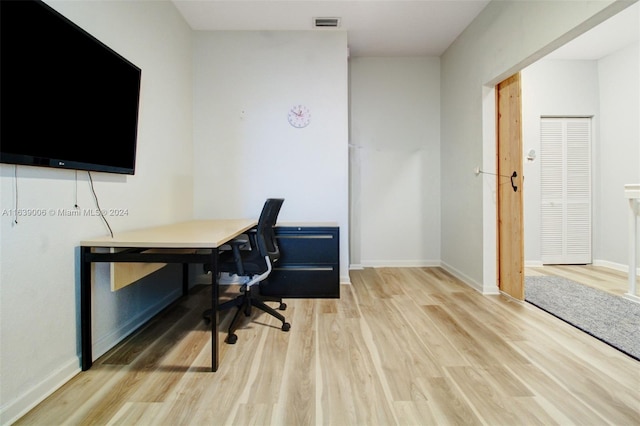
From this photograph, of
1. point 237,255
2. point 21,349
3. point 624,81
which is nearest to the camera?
point 21,349

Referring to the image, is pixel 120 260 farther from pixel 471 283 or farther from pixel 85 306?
pixel 471 283

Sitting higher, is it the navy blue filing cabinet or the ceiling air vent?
the ceiling air vent

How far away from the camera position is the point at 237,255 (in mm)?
2152

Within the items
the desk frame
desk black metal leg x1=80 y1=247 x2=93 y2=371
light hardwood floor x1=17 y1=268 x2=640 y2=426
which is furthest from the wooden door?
desk black metal leg x1=80 y1=247 x2=93 y2=371

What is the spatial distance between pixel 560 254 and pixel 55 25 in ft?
19.0

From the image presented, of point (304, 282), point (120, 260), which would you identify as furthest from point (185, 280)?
point (120, 260)

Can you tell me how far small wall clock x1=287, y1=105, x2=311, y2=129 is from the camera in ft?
11.0

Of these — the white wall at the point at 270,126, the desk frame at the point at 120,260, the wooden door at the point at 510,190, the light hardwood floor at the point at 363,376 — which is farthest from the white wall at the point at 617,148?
the desk frame at the point at 120,260

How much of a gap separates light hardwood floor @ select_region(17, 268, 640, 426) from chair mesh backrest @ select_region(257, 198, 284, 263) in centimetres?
60

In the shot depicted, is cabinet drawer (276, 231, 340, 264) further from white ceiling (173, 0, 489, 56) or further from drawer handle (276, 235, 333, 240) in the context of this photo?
white ceiling (173, 0, 489, 56)

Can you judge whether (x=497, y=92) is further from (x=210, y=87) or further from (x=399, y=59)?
(x=210, y=87)

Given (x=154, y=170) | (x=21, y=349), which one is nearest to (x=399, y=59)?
(x=154, y=170)

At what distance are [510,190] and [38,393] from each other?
375cm

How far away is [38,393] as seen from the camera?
143 cm
